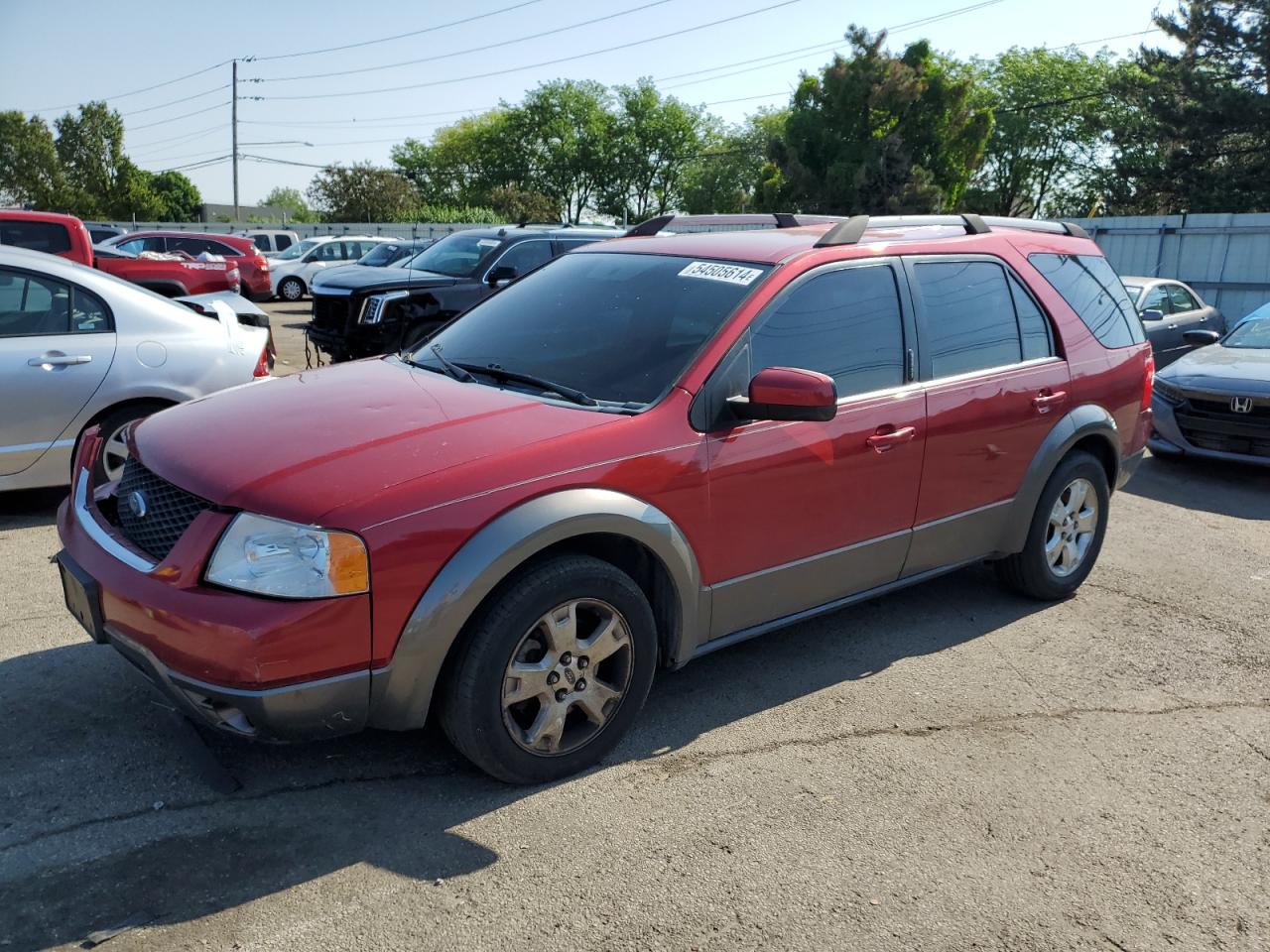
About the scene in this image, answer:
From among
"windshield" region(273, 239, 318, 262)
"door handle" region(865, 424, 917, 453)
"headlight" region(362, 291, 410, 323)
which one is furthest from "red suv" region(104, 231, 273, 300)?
"door handle" region(865, 424, 917, 453)

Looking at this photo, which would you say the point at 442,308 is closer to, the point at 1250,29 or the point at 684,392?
the point at 684,392

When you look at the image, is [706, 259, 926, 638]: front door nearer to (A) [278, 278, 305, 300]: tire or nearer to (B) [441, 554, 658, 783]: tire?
(B) [441, 554, 658, 783]: tire

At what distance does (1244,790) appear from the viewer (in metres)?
3.54

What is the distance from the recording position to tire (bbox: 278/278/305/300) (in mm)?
25375

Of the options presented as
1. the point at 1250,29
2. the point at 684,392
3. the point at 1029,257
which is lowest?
the point at 684,392

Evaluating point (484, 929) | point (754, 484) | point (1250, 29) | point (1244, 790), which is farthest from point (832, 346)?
point (1250, 29)

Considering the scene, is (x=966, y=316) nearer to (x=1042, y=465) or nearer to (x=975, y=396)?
(x=975, y=396)

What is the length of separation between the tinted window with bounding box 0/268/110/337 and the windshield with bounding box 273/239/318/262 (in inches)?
866

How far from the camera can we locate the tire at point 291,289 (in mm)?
25375

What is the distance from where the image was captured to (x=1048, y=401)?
15.8 feet

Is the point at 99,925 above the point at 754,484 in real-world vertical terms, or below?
below

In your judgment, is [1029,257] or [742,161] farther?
[742,161]

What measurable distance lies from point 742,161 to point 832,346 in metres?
86.2

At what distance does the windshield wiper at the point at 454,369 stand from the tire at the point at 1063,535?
2758 mm
